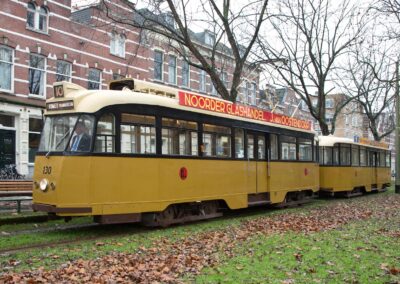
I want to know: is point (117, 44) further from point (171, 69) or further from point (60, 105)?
point (60, 105)

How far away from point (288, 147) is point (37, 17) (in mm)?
15624

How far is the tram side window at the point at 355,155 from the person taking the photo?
2406 centimetres

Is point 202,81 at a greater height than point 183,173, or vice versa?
point 202,81

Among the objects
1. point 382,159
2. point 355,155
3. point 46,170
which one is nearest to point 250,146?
point 46,170

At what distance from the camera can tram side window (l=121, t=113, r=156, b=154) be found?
1071 cm

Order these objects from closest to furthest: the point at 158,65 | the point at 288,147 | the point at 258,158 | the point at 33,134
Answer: the point at 258,158 < the point at 288,147 < the point at 33,134 < the point at 158,65

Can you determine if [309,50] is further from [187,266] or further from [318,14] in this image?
[187,266]

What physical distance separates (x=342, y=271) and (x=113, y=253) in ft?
12.2

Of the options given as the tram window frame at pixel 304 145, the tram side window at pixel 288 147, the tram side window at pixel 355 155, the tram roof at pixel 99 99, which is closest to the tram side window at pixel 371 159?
the tram side window at pixel 355 155

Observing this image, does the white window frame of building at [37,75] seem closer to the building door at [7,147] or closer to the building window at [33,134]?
the building window at [33,134]

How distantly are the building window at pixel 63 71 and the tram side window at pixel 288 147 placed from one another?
14.5 meters

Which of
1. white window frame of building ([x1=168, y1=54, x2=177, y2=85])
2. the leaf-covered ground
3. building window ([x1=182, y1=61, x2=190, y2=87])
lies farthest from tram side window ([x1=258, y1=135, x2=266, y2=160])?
building window ([x1=182, y1=61, x2=190, y2=87])

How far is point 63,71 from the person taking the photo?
2684 cm

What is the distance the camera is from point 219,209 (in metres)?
14.4
